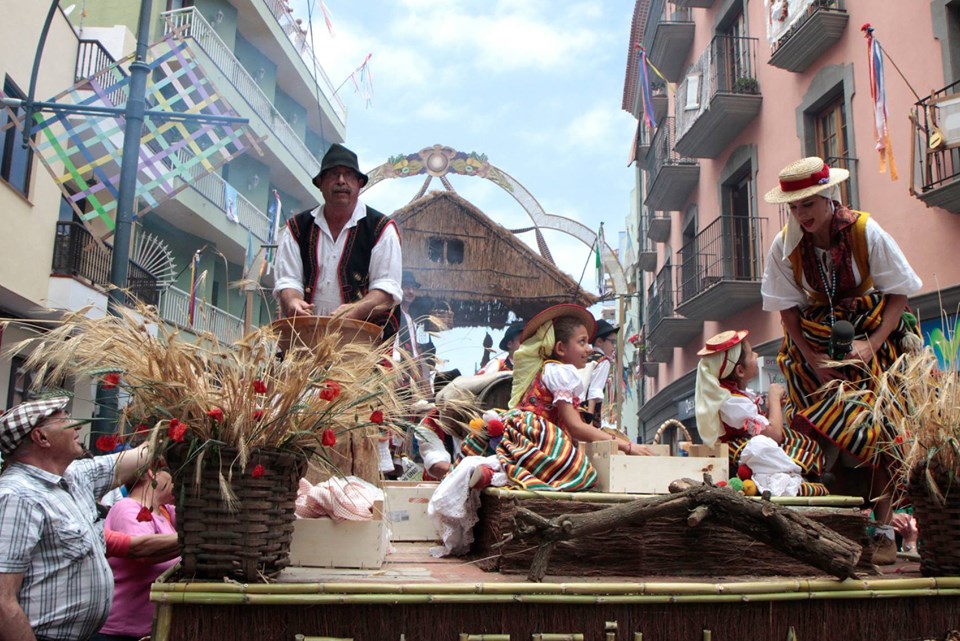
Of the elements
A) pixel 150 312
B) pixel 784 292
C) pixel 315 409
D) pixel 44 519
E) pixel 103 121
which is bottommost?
pixel 44 519

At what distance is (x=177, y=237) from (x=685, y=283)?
1133cm

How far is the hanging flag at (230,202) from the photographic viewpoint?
67.6 feet

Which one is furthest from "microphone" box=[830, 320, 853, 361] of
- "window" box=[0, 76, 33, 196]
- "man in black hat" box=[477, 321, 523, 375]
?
"window" box=[0, 76, 33, 196]

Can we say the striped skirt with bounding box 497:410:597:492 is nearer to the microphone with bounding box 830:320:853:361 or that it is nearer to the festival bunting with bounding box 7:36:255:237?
the microphone with bounding box 830:320:853:361

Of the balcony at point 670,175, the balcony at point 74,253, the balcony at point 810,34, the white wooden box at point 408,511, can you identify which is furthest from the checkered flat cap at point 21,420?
the balcony at point 670,175

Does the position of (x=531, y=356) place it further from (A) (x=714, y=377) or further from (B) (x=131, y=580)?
(B) (x=131, y=580)

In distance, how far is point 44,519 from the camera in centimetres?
321

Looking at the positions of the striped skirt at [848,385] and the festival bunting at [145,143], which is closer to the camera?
the striped skirt at [848,385]

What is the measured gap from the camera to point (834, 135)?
12.5 metres

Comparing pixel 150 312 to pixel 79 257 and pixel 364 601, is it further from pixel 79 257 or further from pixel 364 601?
pixel 79 257

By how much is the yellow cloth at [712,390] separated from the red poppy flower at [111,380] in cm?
287

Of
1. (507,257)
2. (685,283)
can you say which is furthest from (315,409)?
(685,283)

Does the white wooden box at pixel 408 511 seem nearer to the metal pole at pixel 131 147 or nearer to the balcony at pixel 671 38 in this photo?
the metal pole at pixel 131 147

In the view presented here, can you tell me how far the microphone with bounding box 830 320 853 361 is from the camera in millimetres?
3594
